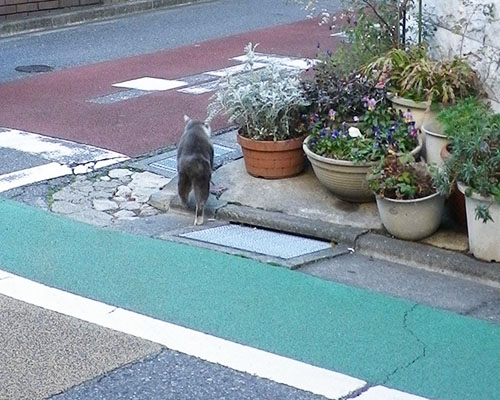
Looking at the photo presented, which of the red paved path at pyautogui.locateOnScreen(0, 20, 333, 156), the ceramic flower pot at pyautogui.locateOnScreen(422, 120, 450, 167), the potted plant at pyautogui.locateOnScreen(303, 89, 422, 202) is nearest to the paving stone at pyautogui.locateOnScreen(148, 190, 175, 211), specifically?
the potted plant at pyautogui.locateOnScreen(303, 89, 422, 202)

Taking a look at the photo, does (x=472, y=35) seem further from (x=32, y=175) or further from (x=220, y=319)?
(x=32, y=175)

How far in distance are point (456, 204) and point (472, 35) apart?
1.58 metres

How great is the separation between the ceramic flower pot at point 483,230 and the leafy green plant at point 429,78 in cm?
127

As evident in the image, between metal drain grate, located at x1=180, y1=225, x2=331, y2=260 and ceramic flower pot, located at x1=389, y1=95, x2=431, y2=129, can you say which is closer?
metal drain grate, located at x1=180, y1=225, x2=331, y2=260

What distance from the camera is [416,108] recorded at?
306 inches

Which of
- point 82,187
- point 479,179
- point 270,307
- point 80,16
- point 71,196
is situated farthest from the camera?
point 80,16

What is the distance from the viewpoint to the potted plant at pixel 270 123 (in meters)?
8.09

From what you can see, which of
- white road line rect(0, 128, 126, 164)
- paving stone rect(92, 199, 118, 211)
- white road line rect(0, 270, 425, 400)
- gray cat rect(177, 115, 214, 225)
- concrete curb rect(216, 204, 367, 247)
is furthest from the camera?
white road line rect(0, 128, 126, 164)

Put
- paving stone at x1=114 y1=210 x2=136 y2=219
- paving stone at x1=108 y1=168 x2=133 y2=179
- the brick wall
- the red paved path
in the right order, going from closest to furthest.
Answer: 1. paving stone at x1=114 y1=210 x2=136 y2=219
2. paving stone at x1=108 y1=168 x2=133 y2=179
3. the red paved path
4. the brick wall

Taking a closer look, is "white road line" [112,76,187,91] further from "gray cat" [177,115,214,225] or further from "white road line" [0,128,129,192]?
"gray cat" [177,115,214,225]

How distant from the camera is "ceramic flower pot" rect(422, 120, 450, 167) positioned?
24.0ft

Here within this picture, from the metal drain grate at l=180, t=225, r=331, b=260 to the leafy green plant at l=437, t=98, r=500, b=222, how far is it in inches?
42.8

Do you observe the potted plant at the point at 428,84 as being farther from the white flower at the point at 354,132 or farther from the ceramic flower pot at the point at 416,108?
the white flower at the point at 354,132

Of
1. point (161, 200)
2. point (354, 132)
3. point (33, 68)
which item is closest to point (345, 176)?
point (354, 132)
